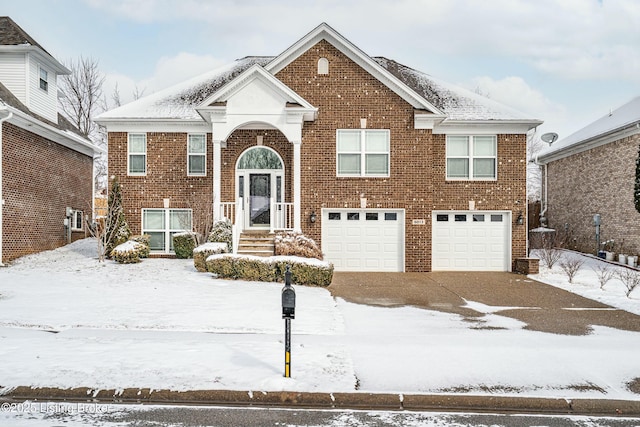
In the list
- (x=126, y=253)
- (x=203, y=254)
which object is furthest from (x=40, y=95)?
(x=203, y=254)

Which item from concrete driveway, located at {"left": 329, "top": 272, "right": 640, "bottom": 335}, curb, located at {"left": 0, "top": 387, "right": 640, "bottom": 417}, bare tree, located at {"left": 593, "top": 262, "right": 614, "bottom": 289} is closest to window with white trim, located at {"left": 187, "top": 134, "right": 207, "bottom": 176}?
concrete driveway, located at {"left": 329, "top": 272, "right": 640, "bottom": 335}

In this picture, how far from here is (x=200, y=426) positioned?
5.16 metres

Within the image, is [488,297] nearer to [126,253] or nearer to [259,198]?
[259,198]

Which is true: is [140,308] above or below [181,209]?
below

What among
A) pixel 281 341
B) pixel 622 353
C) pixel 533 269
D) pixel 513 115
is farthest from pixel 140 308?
pixel 513 115

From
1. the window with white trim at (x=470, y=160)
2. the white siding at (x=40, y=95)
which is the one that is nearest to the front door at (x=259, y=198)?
the window with white trim at (x=470, y=160)

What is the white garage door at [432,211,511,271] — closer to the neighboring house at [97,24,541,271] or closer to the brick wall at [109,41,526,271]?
the neighboring house at [97,24,541,271]

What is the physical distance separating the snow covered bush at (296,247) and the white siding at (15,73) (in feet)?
40.0

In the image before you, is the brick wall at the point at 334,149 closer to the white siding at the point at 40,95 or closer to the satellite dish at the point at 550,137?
the white siding at the point at 40,95

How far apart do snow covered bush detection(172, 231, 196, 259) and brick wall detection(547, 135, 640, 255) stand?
53.7 feet

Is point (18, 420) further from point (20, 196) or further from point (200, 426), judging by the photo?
point (20, 196)

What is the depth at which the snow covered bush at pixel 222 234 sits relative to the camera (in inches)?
655

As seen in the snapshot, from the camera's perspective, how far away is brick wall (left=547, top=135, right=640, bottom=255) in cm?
2016

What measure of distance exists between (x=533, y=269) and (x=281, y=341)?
12944mm
